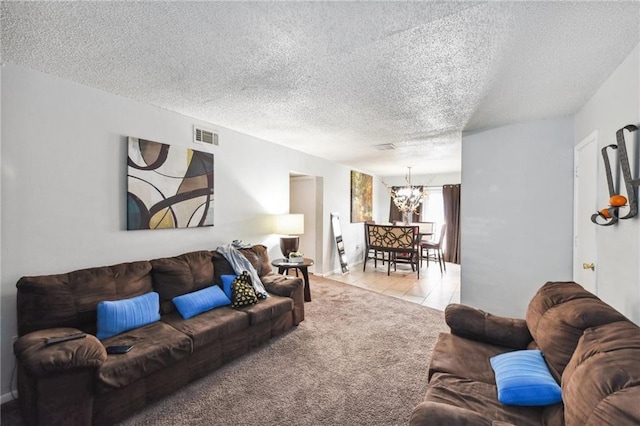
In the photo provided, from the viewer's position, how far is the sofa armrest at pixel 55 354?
1517 mm

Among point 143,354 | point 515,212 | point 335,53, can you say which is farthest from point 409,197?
point 143,354

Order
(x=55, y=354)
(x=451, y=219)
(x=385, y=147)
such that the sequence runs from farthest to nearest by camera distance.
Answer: (x=451, y=219) < (x=385, y=147) < (x=55, y=354)

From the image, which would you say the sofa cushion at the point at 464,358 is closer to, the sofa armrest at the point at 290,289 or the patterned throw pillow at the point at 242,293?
the sofa armrest at the point at 290,289

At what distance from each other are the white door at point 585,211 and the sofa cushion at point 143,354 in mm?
3313

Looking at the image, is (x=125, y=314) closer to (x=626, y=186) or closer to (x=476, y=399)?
(x=476, y=399)

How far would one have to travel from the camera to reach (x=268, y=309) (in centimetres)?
277

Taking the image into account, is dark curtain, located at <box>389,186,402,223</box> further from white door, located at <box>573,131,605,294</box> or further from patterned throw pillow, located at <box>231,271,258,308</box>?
patterned throw pillow, located at <box>231,271,258,308</box>

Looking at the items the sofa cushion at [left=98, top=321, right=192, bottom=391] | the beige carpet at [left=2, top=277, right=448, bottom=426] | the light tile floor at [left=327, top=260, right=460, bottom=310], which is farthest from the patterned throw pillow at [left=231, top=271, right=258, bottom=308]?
the light tile floor at [left=327, top=260, right=460, bottom=310]

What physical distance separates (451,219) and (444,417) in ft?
22.3

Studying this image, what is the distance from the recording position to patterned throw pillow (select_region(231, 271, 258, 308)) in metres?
2.76

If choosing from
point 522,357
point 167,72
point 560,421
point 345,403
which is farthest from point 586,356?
point 167,72

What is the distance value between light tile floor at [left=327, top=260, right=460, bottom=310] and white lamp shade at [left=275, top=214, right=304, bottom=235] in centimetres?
188

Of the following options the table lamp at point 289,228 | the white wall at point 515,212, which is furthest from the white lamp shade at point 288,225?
the white wall at point 515,212

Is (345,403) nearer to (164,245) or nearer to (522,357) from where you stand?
(522,357)
